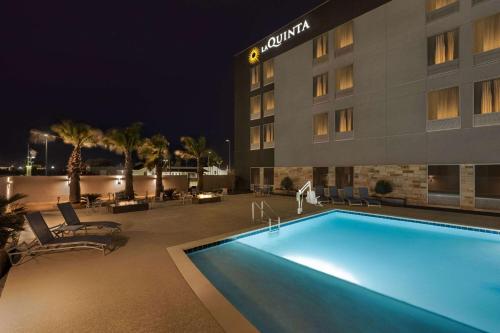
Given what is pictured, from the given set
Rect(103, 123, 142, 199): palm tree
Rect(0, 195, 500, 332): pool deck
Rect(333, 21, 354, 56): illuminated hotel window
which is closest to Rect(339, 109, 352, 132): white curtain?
Rect(333, 21, 354, 56): illuminated hotel window

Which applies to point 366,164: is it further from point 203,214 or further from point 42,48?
point 42,48

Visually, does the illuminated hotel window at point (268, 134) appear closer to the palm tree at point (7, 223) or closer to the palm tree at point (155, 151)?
the palm tree at point (155, 151)

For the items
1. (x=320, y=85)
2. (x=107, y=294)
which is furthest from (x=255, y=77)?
(x=107, y=294)

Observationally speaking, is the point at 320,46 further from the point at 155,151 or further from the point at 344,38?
the point at 155,151

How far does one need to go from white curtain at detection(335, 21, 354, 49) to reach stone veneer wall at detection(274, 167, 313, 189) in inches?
360

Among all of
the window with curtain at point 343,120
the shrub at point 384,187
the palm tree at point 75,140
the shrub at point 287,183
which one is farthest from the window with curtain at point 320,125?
the palm tree at point 75,140

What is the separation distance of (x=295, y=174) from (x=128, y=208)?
1266 centimetres

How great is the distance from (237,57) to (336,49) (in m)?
11.5

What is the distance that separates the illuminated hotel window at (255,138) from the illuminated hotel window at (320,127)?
20.4ft

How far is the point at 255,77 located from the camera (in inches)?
929

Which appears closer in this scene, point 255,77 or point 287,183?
point 287,183

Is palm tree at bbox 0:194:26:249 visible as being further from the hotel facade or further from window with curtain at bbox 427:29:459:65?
window with curtain at bbox 427:29:459:65

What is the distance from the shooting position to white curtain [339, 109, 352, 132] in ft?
54.2

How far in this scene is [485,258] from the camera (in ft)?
21.8
